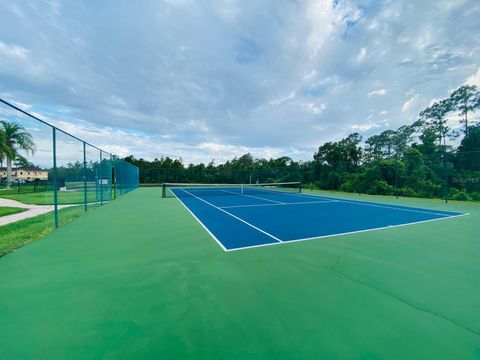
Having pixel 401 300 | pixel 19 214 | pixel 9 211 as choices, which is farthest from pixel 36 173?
pixel 401 300

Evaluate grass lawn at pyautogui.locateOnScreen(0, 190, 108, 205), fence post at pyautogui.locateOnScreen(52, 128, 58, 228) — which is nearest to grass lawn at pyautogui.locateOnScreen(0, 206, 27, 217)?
grass lawn at pyautogui.locateOnScreen(0, 190, 108, 205)

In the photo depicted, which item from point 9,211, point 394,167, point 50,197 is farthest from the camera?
point 394,167

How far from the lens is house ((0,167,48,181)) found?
159 inches

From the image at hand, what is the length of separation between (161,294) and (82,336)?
747 millimetres

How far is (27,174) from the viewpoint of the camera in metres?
4.94

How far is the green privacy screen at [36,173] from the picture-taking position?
3.96 m

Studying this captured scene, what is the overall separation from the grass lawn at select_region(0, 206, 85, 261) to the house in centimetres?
116

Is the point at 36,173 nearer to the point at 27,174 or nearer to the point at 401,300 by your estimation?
the point at 27,174

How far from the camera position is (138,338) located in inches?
68.2

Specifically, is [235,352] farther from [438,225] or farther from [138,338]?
[438,225]

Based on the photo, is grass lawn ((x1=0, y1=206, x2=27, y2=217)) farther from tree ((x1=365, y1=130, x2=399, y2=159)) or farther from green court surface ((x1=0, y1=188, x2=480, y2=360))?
tree ((x1=365, y1=130, x2=399, y2=159))

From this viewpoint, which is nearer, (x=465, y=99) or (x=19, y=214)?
(x=19, y=214)

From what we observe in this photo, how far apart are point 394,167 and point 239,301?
59.5ft

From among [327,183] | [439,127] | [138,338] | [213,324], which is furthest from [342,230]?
[439,127]
